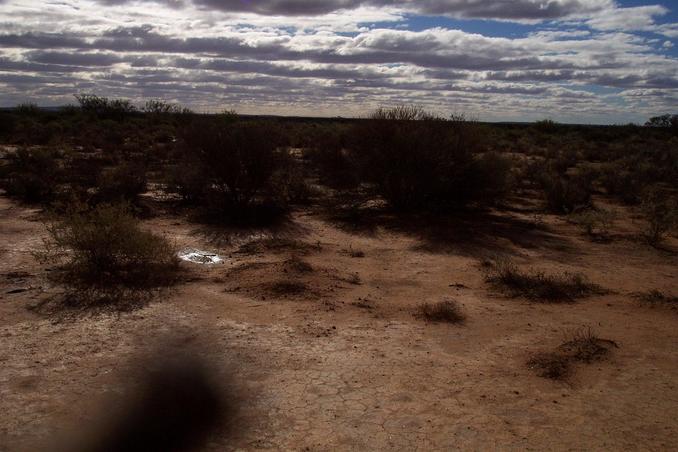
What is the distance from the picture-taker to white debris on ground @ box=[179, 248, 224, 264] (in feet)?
34.3

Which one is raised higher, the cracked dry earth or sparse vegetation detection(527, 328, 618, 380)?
sparse vegetation detection(527, 328, 618, 380)

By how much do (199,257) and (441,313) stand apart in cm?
504

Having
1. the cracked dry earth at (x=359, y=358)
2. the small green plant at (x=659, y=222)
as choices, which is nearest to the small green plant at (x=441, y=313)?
the cracked dry earth at (x=359, y=358)

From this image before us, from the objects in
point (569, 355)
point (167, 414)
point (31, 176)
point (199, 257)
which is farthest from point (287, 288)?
point (31, 176)

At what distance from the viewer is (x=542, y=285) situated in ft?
29.8

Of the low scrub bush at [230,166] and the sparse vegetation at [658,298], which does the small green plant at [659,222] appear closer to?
the sparse vegetation at [658,298]

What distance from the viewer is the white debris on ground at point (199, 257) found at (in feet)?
34.3

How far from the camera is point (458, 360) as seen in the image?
644cm

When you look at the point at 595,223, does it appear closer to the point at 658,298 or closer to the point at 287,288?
the point at 658,298

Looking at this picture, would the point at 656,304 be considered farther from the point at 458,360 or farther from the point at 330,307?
the point at 330,307

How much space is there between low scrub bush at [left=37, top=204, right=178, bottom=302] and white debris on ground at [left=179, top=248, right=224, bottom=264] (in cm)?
102

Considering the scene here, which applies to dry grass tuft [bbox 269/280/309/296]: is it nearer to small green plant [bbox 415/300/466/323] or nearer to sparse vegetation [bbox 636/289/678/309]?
small green plant [bbox 415/300/466/323]

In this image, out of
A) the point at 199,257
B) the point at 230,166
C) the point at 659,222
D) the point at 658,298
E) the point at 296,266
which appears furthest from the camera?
the point at 230,166

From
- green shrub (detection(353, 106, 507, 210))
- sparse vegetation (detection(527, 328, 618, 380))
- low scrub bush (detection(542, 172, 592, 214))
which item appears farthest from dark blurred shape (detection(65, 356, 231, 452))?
low scrub bush (detection(542, 172, 592, 214))
